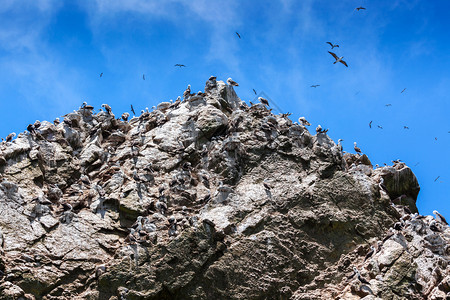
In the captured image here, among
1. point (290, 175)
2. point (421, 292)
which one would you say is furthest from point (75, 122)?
point (421, 292)

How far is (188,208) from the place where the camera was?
1116 inches

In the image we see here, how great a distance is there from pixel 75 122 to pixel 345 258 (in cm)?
1681

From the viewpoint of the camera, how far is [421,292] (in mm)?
25969

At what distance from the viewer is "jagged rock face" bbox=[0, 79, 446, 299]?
2522cm

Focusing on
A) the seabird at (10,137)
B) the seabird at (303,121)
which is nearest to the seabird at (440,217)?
the seabird at (303,121)

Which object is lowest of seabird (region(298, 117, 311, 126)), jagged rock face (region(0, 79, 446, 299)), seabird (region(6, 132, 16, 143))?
jagged rock face (region(0, 79, 446, 299))

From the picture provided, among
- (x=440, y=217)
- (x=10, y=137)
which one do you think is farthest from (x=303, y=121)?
(x=10, y=137)

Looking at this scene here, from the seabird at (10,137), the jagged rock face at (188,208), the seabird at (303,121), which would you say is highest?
the seabird at (303,121)

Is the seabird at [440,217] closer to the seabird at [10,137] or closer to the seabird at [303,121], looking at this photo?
the seabird at [303,121]

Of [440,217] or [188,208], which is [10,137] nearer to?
[188,208]

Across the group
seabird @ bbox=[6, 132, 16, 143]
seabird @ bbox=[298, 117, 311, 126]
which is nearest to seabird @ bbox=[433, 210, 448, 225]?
seabird @ bbox=[298, 117, 311, 126]

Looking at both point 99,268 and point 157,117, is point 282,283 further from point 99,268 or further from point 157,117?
point 157,117

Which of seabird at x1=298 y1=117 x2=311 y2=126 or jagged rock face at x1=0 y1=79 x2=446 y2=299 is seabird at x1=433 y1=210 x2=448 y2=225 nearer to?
jagged rock face at x1=0 y1=79 x2=446 y2=299

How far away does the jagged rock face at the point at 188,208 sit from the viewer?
82.7 feet
